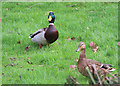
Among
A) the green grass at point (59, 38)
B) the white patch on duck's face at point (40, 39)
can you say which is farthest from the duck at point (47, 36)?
the green grass at point (59, 38)

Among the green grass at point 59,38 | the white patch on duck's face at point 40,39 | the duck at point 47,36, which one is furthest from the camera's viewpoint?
the white patch on duck's face at point 40,39

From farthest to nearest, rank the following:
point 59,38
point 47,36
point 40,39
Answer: point 59,38 < point 40,39 < point 47,36

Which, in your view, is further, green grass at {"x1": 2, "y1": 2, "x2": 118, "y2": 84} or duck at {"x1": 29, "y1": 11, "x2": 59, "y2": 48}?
duck at {"x1": 29, "y1": 11, "x2": 59, "y2": 48}

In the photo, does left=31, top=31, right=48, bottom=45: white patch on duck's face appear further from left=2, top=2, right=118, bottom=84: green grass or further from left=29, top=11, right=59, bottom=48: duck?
left=2, top=2, right=118, bottom=84: green grass

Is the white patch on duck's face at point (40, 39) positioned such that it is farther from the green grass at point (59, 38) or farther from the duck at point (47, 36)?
the green grass at point (59, 38)

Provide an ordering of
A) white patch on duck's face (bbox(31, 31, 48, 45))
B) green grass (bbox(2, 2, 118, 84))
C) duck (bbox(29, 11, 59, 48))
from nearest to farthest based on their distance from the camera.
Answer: green grass (bbox(2, 2, 118, 84)) → duck (bbox(29, 11, 59, 48)) → white patch on duck's face (bbox(31, 31, 48, 45))

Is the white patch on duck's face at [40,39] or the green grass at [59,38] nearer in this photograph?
the green grass at [59,38]

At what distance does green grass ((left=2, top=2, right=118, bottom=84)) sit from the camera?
4827mm

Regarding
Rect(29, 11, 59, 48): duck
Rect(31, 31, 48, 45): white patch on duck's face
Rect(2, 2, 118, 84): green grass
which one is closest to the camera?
Rect(2, 2, 118, 84): green grass

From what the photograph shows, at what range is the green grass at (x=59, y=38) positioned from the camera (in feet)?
15.8

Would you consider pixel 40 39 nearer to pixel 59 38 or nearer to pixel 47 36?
pixel 47 36

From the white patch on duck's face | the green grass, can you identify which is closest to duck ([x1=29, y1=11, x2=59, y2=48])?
the white patch on duck's face

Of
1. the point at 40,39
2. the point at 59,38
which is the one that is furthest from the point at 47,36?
the point at 59,38

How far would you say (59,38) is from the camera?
718cm
